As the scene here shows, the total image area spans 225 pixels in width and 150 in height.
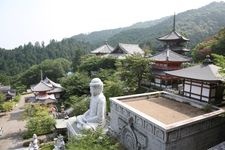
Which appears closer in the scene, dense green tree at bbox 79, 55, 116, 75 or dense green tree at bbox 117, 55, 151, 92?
dense green tree at bbox 117, 55, 151, 92

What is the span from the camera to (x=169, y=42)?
33.4 metres

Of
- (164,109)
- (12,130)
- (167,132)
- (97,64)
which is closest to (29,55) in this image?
(97,64)

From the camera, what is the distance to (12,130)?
22.3 meters

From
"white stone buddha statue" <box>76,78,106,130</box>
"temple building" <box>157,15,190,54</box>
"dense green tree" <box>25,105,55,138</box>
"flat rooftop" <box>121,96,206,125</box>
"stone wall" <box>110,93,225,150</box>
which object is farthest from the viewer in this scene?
"temple building" <box>157,15,190,54</box>

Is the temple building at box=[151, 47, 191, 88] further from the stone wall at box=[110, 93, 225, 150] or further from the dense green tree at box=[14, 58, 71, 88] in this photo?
the dense green tree at box=[14, 58, 71, 88]

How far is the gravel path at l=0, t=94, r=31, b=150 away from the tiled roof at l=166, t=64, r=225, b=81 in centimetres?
1324

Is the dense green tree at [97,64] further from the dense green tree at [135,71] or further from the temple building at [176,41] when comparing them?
the temple building at [176,41]

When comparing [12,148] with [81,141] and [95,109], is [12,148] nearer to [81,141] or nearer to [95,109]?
[95,109]

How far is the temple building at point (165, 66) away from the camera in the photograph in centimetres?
2170

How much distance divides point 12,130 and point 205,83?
18272 mm

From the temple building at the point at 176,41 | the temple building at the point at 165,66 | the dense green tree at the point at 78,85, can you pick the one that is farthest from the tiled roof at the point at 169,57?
the temple building at the point at 176,41

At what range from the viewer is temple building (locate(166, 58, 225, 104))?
42.4ft

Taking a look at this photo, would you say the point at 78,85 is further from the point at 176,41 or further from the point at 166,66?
the point at 176,41

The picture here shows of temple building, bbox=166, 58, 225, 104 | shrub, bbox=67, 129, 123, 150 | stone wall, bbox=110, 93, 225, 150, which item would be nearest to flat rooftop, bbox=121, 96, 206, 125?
stone wall, bbox=110, 93, 225, 150
